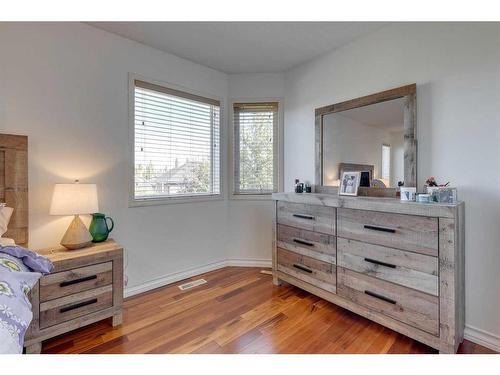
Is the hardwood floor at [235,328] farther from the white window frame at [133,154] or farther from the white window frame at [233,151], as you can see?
the white window frame at [233,151]

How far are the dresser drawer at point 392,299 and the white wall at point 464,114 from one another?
17.1 inches

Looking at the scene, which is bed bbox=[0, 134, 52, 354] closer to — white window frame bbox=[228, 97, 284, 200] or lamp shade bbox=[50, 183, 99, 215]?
lamp shade bbox=[50, 183, 99, 215]

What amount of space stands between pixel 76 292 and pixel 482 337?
9.01 feet

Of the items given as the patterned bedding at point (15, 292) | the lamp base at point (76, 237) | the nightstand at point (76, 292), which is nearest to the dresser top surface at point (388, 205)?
the nightstand at point (76, 292)

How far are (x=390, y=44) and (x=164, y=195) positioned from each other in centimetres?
252

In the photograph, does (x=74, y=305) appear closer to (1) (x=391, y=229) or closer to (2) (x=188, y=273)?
(2) (x=188, y=273)

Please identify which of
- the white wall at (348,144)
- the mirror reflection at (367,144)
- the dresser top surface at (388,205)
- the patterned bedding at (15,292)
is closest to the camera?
the patterned bedding at (15,292)

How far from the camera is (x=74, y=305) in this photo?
1.66m

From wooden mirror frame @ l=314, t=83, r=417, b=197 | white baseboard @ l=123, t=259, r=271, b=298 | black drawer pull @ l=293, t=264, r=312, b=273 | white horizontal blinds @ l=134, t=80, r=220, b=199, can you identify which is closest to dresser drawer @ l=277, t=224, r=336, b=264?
black drawer pull @ l=293, t=264, r=312, b=273

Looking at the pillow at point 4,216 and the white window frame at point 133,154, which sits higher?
the white window frame at point 133,154

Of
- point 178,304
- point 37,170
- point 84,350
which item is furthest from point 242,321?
point 37,170

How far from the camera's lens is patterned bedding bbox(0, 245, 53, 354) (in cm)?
80

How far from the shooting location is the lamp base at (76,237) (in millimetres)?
1767

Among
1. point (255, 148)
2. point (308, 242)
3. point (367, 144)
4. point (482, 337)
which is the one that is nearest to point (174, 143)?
point (255, 148)
